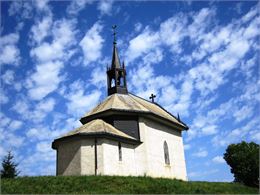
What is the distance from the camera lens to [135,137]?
2878 centimetres

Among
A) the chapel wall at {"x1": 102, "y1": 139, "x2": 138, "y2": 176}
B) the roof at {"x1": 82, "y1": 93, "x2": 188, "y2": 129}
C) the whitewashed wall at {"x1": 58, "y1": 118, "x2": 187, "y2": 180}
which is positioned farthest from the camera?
the roof at {"x1": 82, "y1": 93, "x2": 188, "y2": 129}

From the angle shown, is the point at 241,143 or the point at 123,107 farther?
the point at 241,143

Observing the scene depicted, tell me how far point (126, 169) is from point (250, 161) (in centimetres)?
2404

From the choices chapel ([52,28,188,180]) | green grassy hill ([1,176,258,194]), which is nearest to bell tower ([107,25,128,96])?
chapel ([52,28,188,180])

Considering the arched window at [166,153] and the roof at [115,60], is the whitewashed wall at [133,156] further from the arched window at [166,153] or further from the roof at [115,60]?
the roof at [115,60]

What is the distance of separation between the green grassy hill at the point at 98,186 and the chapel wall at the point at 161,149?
766 cm

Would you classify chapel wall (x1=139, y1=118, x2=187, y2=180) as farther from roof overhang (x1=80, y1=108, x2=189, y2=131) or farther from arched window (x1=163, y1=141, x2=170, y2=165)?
roof overhang (x1=80, y1=108, x2=189, y2=131)

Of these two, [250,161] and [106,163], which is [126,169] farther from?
[250,161]

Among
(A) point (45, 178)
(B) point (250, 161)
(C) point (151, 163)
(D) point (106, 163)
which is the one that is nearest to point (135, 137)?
(C) point (151, 163)

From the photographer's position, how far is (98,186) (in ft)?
62.4

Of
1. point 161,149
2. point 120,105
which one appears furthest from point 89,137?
point 161,149

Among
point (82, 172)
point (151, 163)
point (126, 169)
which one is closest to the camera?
point (82, 172)

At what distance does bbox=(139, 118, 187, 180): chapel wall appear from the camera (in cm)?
2894

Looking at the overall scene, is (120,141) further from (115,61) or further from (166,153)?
(115,61)
